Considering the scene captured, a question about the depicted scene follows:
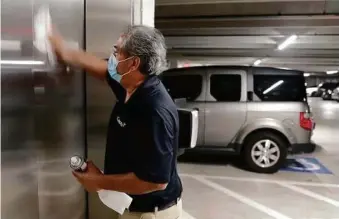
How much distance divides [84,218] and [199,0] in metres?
5.97

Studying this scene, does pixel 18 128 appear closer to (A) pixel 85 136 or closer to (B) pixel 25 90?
(B) pixel 25 90

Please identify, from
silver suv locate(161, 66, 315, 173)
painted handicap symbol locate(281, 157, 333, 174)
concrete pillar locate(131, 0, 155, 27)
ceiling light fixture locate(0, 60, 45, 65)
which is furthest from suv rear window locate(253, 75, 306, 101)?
ceiling light fixture locate(0, 60, 45, 65)

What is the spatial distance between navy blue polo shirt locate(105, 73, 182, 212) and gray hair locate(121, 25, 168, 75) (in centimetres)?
9

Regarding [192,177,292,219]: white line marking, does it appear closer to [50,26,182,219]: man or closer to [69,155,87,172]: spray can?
[50,26,182,219]: man

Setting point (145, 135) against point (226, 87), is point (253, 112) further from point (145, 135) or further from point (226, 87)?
point (145, 135)

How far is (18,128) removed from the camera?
1452mm

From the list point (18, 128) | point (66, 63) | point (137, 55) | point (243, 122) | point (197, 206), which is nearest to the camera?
point (18, 128)

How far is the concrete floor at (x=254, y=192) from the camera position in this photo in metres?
4.81

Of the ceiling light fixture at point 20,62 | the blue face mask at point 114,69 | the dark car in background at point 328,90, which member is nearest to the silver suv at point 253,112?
the blue face mask at point 114,69

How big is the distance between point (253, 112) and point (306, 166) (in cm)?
154

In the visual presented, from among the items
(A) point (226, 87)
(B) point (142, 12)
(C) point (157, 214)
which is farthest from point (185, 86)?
(C) point (157, 214)

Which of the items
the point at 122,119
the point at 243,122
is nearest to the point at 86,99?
the point at 122,119

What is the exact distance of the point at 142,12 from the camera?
88.4 inches

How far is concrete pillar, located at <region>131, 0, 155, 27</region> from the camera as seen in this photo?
2.19 m
